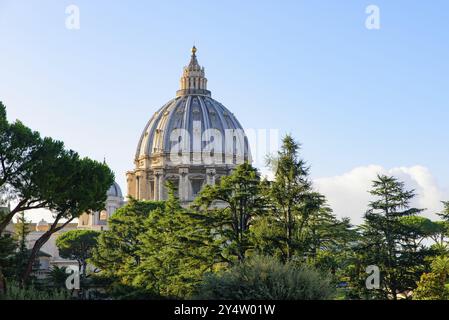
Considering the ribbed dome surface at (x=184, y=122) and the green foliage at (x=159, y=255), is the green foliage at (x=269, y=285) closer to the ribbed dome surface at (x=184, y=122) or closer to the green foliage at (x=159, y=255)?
the green foliage at (x=159, y=255)

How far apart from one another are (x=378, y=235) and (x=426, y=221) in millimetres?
44870

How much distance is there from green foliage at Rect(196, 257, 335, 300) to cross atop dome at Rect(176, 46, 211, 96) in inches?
4386

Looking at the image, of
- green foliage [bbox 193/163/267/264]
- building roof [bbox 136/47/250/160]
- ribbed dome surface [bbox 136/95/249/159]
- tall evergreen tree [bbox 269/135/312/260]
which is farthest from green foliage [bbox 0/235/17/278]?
ribbed dome surface [bbox 136/95/249/159]

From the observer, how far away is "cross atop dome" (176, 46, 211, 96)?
133250 mm

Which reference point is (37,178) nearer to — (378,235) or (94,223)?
(378,235)

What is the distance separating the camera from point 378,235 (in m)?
32.4

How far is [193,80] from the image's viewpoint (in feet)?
441

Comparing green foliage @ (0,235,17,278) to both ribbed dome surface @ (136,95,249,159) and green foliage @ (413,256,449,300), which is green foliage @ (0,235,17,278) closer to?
green foliage @ (413,256,449,300)

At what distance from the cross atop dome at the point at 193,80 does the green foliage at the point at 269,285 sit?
111 meters

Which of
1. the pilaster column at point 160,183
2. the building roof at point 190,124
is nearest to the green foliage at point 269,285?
the pilaster column at point 160,183

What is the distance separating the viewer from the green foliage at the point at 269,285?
70.8 ft

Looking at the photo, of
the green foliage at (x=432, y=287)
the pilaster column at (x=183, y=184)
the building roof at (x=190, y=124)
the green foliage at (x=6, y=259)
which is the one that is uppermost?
the building roof at (x=190, y=124)
